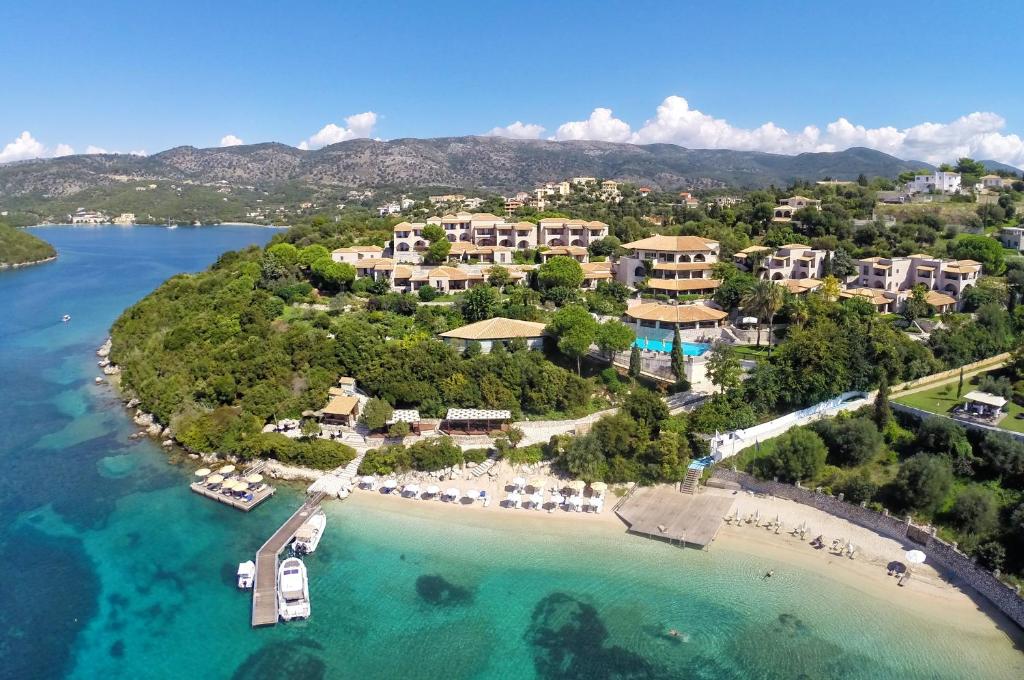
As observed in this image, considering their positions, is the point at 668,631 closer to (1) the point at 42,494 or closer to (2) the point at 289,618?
(2) the point at 289,618

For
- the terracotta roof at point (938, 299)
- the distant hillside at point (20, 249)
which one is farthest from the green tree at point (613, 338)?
the distant hillside at point (20, 249)

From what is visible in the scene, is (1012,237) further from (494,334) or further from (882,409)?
(494,334)

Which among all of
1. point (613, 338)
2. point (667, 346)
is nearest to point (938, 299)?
point (667, 346)

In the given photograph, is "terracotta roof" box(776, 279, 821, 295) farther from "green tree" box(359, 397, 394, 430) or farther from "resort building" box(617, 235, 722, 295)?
"green tree" box(359, 397, 394, 430)

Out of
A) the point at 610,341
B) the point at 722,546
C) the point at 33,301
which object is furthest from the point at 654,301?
the point at 33,301

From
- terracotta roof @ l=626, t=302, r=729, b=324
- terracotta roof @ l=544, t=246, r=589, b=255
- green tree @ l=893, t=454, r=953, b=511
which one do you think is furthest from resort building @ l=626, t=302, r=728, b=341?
green tree @ l=893, t=454, r=953, b=511

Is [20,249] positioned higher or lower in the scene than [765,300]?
lower
